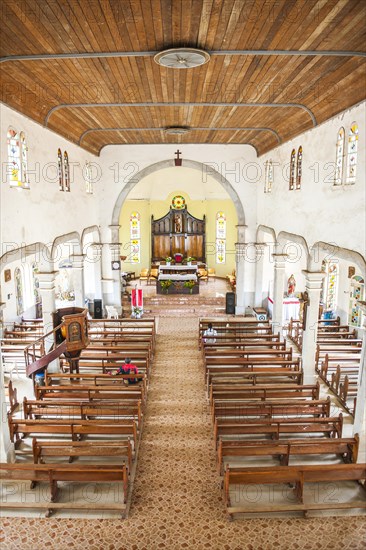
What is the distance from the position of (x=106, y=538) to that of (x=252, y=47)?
9126 millimetres

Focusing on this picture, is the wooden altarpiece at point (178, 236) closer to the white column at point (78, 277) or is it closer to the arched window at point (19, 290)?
the arched window at point (19, 290)

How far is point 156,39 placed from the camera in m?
7.50

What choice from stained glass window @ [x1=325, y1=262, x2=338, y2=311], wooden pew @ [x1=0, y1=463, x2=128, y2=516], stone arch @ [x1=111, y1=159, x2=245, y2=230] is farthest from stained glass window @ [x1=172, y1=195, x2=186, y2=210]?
wooden pew @ [x1=0, y1=463, x2=128, y2=516]

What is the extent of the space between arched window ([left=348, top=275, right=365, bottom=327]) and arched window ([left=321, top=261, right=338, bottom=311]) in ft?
6.77

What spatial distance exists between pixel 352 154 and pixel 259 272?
38.5ft

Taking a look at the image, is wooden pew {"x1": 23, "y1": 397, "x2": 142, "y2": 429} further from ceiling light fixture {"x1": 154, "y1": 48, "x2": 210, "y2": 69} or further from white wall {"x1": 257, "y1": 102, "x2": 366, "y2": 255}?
ceiling light fixture {"x1": 154, "y1": 48, "x2": 210, "y2": 69}

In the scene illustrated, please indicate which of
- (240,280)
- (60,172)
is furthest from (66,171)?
Answer: (240,280)

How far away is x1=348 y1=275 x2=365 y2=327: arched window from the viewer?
58.6ft

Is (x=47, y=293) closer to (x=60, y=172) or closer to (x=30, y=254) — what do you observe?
(x=30, y=254)

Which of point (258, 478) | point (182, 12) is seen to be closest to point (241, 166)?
point (182, 12)

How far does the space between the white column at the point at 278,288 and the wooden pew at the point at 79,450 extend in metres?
9.43

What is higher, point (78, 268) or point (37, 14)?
point (37, 14)

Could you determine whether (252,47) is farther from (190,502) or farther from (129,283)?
(129,283)

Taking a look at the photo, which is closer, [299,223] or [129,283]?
[299,223]
